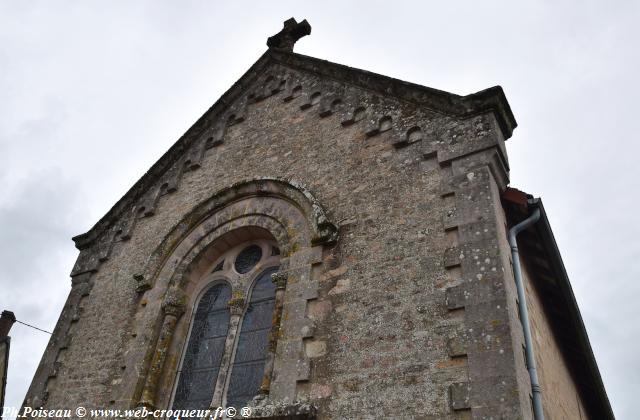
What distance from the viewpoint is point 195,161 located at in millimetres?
9320

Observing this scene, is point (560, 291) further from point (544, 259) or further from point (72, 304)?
point (72, 304)

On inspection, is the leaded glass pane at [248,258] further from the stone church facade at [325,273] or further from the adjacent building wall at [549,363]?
the adjacent building wall at [549,363]

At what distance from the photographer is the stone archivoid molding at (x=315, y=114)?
6.39 m

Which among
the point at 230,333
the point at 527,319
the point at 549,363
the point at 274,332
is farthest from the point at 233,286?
the point at 549,363

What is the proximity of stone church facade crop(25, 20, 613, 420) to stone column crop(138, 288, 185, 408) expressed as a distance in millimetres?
20

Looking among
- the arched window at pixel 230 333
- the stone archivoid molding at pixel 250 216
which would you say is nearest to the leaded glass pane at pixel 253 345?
the arched window at pixel 230 333

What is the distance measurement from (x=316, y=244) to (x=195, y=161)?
13.0 feet

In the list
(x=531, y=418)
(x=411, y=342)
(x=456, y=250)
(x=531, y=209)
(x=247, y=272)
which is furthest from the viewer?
(x=247, y=272)

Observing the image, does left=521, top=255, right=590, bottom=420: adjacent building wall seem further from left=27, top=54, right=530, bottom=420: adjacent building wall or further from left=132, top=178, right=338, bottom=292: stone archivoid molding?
left=132, top=178, right=338, bottom=292: stone archivoid molding

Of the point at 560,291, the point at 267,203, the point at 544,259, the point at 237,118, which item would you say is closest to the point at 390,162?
the point at 267,203

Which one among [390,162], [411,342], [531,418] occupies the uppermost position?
[390,162]

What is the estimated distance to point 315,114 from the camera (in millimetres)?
8250

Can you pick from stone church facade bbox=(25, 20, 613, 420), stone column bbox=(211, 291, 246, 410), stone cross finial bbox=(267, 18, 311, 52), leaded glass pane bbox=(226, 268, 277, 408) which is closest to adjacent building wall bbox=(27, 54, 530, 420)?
stone church facade bbox=(25, 20, 613, 420)

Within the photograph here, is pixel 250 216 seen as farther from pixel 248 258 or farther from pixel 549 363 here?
pixel 549 363
